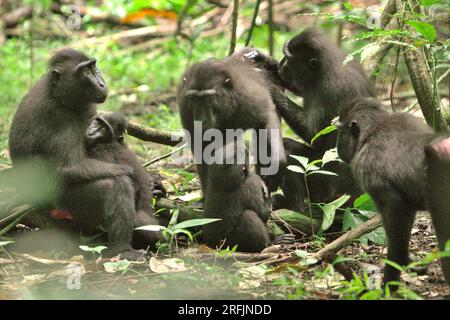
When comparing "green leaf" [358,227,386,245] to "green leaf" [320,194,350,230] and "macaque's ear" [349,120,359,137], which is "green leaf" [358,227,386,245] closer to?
"green leaf" [320,194,350,230]

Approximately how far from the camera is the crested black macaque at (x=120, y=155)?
21.7 ft

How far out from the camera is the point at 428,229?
270 inches

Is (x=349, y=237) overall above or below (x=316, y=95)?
below

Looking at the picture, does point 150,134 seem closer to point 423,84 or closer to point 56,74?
point 56,74

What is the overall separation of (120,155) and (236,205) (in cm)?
128

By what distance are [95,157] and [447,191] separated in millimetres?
3426

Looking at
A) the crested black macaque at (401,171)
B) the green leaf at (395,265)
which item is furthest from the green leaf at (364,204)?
the green leaf at (395,265)

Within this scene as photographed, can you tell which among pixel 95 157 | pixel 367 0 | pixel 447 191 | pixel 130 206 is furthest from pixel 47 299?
pixel 367 0

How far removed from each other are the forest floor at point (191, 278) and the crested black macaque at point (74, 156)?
39 cm

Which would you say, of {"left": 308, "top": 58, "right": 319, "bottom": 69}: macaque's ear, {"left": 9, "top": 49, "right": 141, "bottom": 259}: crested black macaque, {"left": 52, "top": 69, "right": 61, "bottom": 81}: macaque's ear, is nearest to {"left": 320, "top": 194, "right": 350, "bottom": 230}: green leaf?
{"left": 308, "top": 58, "right": 319, "bottom": 69}: macaque's ear

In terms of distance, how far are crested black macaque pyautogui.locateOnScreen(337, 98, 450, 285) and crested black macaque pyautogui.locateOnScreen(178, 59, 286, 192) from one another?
4.53 feet

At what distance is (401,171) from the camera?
491 centimetres

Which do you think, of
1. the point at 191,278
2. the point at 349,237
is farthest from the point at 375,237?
Answer: the point at 191,278
